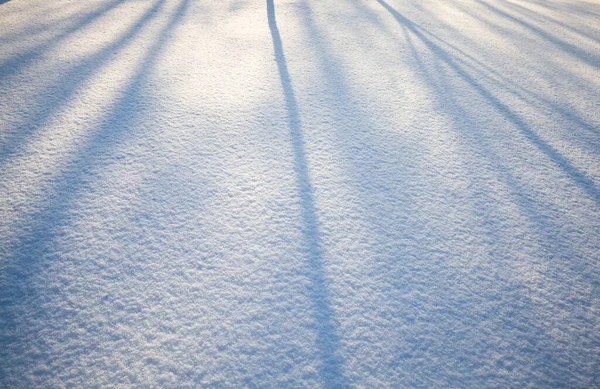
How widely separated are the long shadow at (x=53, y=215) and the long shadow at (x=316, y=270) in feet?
3.72

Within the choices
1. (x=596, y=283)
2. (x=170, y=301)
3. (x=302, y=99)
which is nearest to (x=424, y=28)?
(x=302, y=99)

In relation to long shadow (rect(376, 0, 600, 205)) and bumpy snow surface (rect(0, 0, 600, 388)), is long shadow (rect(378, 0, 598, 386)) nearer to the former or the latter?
bumpy snow surface (rect(0, 0, 600, 388))

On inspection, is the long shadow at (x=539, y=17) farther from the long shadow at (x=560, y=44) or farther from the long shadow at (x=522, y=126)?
the long shadow at (x=522, y=126)

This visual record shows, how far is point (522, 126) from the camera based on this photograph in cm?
262

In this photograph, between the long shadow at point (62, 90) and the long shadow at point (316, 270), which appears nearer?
the long shadow at point (316, 270)

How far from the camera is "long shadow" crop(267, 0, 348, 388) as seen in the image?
125 centimetres

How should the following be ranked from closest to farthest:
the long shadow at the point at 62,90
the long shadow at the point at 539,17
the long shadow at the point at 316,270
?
the long shadow at the point at 316,270 < the long shadow at the point at 62,90 < the long shadow at the point at 539,17

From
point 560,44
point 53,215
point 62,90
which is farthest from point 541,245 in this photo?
point 560,44

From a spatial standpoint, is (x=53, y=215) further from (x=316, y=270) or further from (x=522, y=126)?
(x=522, y=126)

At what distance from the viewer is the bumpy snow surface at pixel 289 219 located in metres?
1.28

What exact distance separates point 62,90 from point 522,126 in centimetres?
386

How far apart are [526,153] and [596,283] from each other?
109 centimetres

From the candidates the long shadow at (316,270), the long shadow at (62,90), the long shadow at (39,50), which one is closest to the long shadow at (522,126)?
the long shadow at (316,270)

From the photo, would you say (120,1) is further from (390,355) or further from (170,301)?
(390,355)
